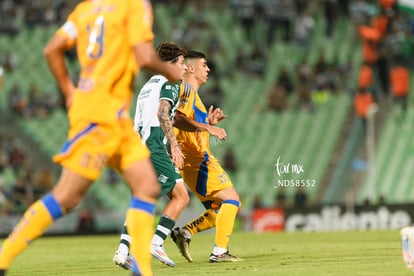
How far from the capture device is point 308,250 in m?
13.8

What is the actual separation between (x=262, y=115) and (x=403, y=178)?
471 centimetres

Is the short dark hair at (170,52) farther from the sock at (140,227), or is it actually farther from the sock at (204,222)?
the sock at (140,227)

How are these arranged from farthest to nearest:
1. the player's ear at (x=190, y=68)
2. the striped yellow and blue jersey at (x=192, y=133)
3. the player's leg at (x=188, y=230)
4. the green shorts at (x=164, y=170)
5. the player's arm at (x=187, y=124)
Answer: the player's ear at (x=190, y=68) < the striped yellow and blue jersey at (x=192, y=133) < the player's leg at (x=188, y=230) < the player's arm at (x=187, y=124) < the green shorts at (x=164, y=170)

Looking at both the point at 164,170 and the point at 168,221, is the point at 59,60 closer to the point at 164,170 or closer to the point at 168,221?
the point at 164,170

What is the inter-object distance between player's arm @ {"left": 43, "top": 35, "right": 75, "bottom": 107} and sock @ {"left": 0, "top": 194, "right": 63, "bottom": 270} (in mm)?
835

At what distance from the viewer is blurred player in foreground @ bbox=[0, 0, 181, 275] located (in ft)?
23.9

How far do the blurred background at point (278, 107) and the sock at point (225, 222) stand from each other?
11.7 m

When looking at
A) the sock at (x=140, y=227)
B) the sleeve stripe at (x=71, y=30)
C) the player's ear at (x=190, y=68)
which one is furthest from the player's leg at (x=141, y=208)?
the player's ear at (x=190, y=68)

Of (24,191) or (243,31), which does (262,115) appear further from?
(24,191)

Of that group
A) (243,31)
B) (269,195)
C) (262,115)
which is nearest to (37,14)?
(243,31)

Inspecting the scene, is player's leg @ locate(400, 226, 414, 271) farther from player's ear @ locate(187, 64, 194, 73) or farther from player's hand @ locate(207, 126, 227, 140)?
player's ear @ locate(187, 64, 194, 73)

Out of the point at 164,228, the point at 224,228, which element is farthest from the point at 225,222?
the point at 164,228

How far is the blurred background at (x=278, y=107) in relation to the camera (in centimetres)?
2556

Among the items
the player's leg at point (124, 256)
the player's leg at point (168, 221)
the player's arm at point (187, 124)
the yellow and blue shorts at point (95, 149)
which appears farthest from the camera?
the player's arm at point (187, 124)
